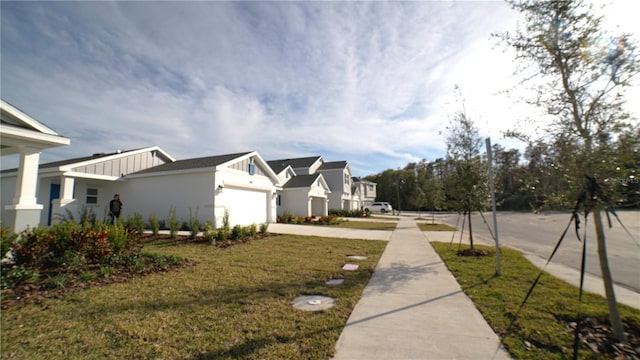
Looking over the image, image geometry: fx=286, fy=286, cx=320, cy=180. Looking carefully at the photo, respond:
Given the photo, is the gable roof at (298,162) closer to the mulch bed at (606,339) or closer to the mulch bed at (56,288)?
the mulch bed at (56,288)

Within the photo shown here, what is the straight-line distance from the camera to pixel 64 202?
12.8 metres

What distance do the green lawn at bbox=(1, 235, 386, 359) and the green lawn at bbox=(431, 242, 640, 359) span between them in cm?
204

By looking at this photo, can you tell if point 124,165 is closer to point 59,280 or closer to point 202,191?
point 202,191

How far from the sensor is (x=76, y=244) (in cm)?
625

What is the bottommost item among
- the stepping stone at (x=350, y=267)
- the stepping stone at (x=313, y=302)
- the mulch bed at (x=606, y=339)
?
the mulch bed at (x=606, y=339)

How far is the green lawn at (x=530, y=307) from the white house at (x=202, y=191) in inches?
429

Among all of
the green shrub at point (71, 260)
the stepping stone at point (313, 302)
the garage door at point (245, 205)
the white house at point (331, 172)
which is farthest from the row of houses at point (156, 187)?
the white house at point (331, 172)

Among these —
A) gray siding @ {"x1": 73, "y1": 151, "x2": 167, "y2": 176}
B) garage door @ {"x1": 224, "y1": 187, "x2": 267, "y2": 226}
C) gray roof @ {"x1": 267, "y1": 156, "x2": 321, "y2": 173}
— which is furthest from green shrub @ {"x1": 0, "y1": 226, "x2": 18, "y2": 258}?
gray roof @ {"x1": 267, "y1": 156, "x2": 321, "y2": 173}

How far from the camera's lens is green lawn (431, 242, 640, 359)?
3266 mm

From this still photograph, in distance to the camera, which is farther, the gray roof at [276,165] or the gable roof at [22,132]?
the gray roof at [276,165]

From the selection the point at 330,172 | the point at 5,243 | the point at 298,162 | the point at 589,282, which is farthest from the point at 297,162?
the point at 589,282

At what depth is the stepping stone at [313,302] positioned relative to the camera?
4.43 meters

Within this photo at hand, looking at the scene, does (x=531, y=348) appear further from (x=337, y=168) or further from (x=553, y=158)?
(x=337, y=168)

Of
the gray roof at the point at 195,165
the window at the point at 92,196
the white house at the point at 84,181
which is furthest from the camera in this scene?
the window at the point at 92,196
